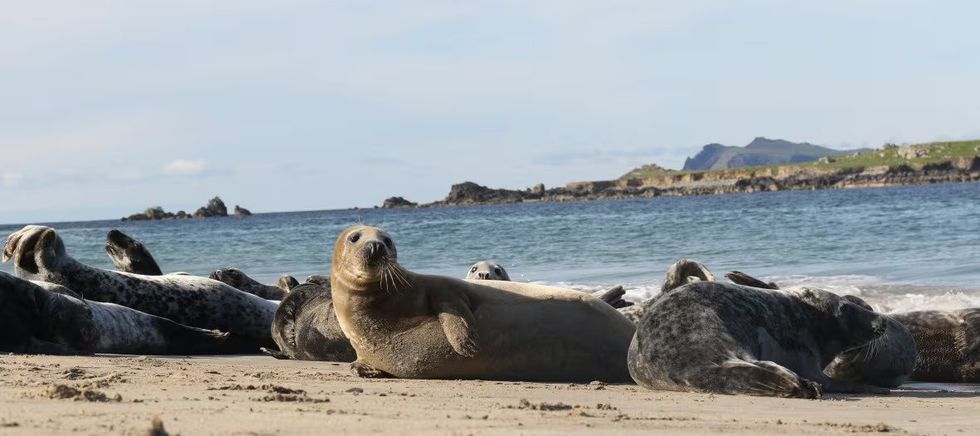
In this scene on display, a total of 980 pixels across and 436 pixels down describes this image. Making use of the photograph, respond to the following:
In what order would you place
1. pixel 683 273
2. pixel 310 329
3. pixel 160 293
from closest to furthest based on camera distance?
pixel 310 329
pixel 683 273
pixel 160 293

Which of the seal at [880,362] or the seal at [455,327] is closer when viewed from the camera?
the seal at [455,327]

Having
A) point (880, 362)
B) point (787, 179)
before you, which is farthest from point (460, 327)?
point (787, 179)

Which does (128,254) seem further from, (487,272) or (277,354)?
(487,272)

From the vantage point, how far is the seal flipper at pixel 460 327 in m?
7.42

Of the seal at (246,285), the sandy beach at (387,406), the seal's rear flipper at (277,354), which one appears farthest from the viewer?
the seal at (246,285)

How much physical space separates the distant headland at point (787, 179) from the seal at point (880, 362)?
10235cm

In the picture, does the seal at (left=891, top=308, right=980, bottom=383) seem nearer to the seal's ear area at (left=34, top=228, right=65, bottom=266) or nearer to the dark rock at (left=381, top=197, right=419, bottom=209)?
the seal's ear area at (left=34, top=228, right=65, bottom=266)

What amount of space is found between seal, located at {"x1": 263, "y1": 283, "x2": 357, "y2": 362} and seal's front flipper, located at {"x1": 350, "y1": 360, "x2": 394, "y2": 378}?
159cm

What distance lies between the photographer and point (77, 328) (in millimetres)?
9516

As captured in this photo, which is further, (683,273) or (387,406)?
(683,273)

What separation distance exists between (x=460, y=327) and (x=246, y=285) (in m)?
6.27

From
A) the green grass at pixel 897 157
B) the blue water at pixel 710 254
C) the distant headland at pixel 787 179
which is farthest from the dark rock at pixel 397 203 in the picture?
A: the blue water at pixel 710 254

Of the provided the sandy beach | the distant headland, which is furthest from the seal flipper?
the distant headland

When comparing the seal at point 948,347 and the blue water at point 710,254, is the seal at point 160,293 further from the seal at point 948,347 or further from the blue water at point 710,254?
the seal at point 948,347
